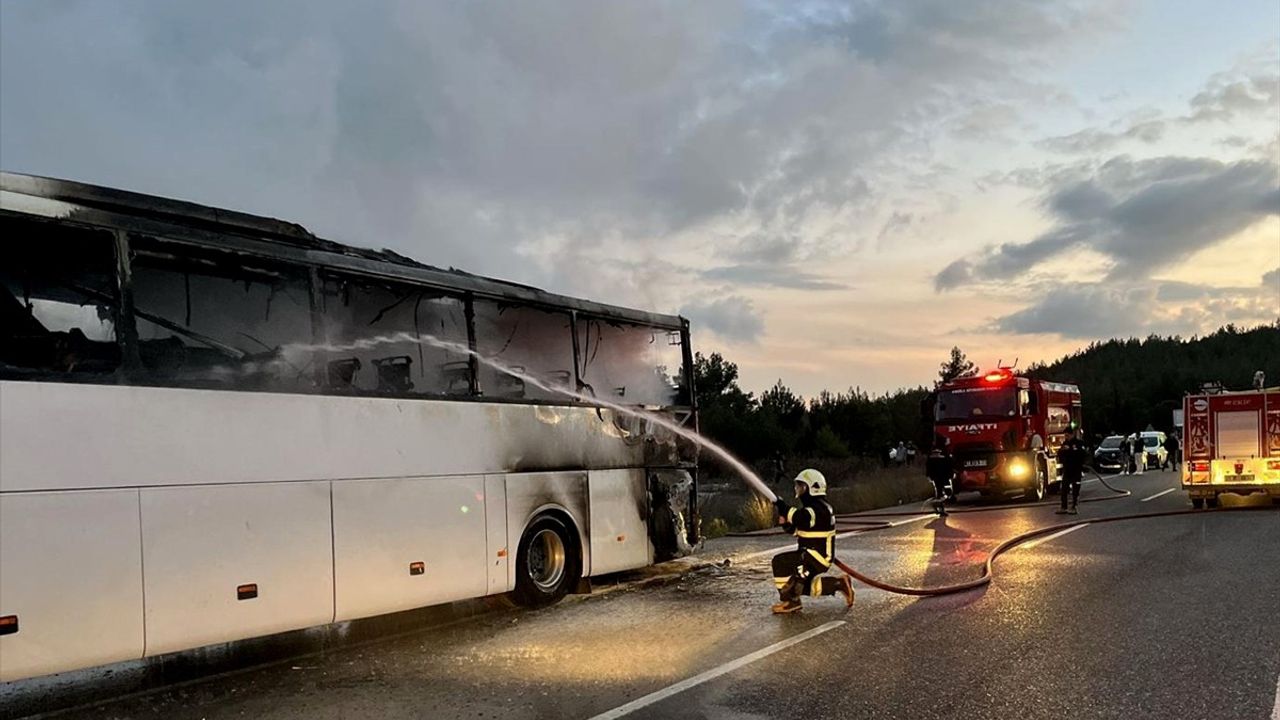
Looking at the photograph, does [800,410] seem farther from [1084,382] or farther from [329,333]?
[1084,382]

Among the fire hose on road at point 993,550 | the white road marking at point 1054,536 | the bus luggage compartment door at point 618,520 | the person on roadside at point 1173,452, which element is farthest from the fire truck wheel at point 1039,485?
the person on roadside at point 1173,452

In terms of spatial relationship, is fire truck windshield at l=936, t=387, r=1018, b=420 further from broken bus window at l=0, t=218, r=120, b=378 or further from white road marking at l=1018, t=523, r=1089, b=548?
broken bus window at l=0, t=218, r=120, b=378

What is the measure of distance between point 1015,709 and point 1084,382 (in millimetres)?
123914

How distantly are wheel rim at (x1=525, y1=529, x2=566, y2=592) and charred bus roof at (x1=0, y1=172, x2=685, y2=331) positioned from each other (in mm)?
2518

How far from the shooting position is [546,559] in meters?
10.3

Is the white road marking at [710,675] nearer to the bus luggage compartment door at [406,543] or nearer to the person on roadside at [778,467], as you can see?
the bus luggage compartment door at [406,543]

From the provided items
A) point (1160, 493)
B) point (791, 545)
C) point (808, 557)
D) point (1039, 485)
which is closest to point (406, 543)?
point (808, 557)

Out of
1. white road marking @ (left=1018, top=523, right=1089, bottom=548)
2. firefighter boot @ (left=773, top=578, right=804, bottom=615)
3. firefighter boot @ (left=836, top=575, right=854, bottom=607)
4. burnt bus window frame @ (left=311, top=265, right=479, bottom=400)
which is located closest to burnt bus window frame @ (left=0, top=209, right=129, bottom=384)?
burnt bus window frame @ (left=311, top=265, right=479, bottom=400)

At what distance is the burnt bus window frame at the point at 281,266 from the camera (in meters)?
6.61

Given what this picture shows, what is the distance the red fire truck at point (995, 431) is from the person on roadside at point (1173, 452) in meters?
21.2

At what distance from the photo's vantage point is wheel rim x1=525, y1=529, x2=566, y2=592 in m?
10.0

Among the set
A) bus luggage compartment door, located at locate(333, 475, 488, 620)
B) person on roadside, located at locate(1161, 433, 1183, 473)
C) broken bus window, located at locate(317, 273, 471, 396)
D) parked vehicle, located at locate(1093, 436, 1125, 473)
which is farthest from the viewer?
person on roadside, located at locate(1161, 433, 1183, 473)

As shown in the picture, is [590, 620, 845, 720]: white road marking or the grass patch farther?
the grass patch

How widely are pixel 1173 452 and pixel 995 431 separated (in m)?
25.3
